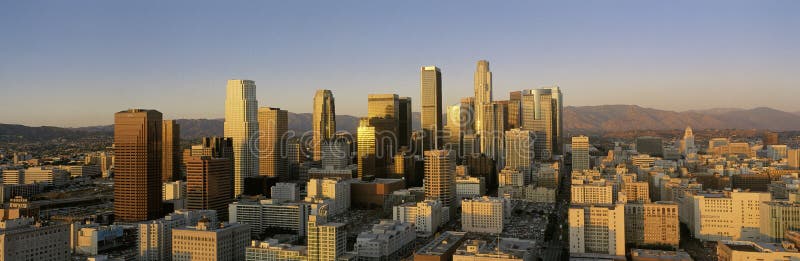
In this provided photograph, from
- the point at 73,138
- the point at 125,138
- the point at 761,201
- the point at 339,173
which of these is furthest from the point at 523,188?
the point at 73,138

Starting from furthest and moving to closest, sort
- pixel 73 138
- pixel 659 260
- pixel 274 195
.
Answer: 1. pixel 73 138
2. pixel 274 195
3. pixel 659 260

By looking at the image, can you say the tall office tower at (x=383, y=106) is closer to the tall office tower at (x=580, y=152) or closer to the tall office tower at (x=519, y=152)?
the tall office tower at (x=519, y=152)

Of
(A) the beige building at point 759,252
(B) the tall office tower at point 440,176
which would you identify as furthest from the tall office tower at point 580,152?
(A) the beige building at point 759,252

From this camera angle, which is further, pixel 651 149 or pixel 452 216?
pixel 651 149

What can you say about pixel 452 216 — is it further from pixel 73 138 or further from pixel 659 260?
pixel 73 138

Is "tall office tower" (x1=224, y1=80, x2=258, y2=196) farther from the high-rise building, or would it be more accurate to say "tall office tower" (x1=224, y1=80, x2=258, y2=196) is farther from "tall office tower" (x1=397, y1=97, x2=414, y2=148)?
the high-rise building

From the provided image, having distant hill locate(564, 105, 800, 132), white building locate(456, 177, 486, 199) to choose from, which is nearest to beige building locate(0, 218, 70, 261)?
white building locate(456, 177, 486, 199)
